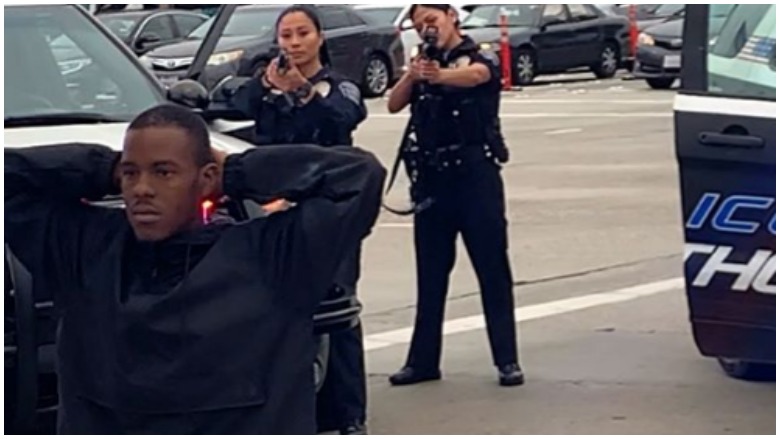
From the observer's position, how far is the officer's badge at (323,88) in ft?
20.2

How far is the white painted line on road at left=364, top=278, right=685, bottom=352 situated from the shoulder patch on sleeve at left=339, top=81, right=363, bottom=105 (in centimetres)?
188

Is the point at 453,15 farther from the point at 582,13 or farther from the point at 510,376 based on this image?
the point at 582,13

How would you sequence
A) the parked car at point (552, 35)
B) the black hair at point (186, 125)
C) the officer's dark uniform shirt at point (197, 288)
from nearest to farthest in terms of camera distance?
the officer's dark uniform shirt at point (197, 288) < the black hair at point (186, 125) < the parked car at point (552, 35)

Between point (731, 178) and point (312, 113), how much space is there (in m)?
1.44

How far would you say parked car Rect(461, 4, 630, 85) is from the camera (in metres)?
25.3

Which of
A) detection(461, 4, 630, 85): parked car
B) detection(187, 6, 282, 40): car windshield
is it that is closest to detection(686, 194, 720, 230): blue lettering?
detection(187, 6, 282, 40): car windshield

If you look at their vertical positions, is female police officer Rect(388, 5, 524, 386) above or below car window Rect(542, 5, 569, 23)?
above

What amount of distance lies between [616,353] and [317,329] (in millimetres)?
3493

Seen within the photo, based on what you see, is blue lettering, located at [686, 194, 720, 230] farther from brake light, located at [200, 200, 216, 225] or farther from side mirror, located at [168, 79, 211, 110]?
brake light, located at [200, 200, 216, 225]

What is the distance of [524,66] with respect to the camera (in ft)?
84.4

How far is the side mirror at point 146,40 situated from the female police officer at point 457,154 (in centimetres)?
1769

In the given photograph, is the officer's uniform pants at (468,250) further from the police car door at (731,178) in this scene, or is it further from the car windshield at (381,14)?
the car windshield at (381,14)

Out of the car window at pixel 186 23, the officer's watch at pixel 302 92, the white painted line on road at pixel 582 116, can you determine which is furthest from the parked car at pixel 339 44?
the officer's watch at pixel 302 92

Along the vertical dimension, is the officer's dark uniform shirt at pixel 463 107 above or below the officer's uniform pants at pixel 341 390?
above
